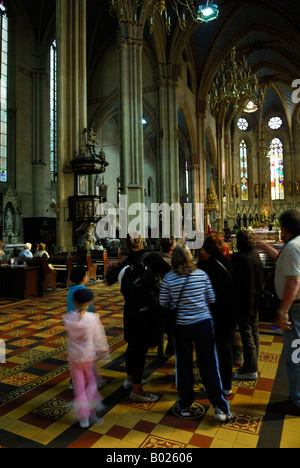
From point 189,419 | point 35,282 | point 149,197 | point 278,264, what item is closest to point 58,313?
point 35,282

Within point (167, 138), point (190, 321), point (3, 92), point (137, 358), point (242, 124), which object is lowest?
point (137, 358)

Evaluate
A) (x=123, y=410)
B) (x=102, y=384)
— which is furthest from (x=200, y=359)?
(x=102, y=384)

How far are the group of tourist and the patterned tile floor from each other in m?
0.14

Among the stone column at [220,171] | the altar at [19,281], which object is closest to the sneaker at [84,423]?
the altar at [19,281]

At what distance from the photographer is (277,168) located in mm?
40500

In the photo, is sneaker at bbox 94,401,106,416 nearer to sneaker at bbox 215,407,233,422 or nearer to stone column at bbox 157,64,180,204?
sneaker at bbox 215,407,233,422

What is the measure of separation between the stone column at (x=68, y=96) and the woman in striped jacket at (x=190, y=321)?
35.9 ft

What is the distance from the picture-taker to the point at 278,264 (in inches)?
108

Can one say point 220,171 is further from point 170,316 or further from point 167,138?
point 170,316

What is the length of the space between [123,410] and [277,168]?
4225 cm

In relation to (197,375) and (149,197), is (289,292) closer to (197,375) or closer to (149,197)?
(197,375)

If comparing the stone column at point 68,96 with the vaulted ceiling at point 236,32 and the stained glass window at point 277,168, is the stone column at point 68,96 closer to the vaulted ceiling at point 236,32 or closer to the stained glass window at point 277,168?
the vaulted ceiling at point 236,32

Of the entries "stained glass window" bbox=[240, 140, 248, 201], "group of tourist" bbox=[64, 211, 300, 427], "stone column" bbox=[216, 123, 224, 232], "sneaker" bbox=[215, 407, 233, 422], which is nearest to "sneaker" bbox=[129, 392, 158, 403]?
"group of tourist" bbox=[64, 211, 300, 427]

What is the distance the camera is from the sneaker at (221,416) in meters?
2.63
